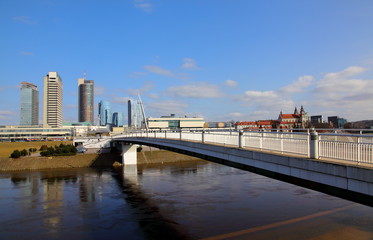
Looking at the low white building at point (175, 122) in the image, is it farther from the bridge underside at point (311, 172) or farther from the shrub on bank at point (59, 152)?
the bridge underside at point (311, 172)

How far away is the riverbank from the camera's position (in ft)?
182

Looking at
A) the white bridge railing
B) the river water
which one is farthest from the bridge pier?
the white bridge railing

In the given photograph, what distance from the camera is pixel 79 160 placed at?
58750 mm

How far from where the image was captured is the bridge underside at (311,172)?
321 inches

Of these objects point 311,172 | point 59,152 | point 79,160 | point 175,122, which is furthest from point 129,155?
point 175,122

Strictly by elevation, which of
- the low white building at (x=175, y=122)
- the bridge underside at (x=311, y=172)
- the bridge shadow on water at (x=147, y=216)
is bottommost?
the bridge shadow on water at (x=147, y=216)

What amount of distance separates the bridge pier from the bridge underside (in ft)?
146

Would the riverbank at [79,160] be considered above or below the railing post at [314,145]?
below

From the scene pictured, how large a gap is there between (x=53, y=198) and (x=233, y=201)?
18.7m

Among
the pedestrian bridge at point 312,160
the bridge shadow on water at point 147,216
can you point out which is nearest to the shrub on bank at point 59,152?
the bridge shadow on water at point 147,216

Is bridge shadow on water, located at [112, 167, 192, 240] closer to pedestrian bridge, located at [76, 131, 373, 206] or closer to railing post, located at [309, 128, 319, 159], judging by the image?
pedestrian bridge, located at [76, 131, 373, 206]

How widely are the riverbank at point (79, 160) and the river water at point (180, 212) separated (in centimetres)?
1969

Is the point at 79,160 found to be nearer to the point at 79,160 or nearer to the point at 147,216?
the point at 79,160

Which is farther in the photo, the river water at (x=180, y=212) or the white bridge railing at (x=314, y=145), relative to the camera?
the river water at (x=180, y=212)
